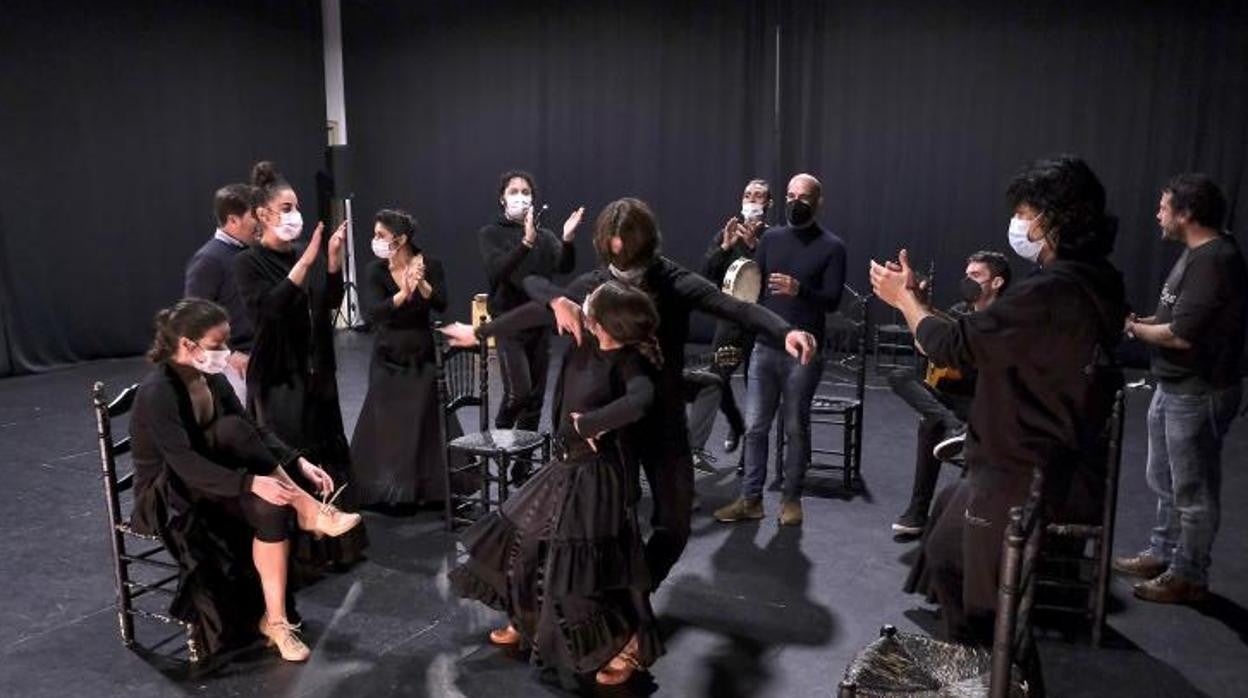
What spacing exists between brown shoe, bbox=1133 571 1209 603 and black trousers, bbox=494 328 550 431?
8.96ft

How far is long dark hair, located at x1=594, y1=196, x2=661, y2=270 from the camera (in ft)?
9.51

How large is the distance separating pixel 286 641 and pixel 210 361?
0.91m

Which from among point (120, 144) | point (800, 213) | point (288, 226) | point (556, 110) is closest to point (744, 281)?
point (800, 213)

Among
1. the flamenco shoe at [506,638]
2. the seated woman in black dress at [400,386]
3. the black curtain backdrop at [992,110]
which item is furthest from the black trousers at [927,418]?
the black curtain backdrop at [992,110]

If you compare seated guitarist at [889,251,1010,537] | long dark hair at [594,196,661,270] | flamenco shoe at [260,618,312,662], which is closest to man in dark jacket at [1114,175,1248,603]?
seated guitarist at [889,251,1010,537]

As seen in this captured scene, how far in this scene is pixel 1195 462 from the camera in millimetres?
3307

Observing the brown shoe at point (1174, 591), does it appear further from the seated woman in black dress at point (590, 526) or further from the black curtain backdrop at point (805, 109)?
the black curtain backdrop at point (805, 109)

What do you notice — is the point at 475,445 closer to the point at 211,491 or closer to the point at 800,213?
the point at 211,491

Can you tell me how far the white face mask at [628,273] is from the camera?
116 inches

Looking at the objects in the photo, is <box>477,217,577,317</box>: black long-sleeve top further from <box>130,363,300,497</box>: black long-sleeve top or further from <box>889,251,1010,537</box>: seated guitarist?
<box>130,363,300,497</box>: black long-sleeve top

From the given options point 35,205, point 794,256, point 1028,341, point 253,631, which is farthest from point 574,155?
point 1028,341

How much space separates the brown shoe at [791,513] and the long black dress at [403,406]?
1482 millimetres

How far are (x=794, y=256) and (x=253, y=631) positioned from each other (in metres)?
2.52

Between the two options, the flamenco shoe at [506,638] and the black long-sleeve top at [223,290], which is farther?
the black long-sleeve top at [223,290]
